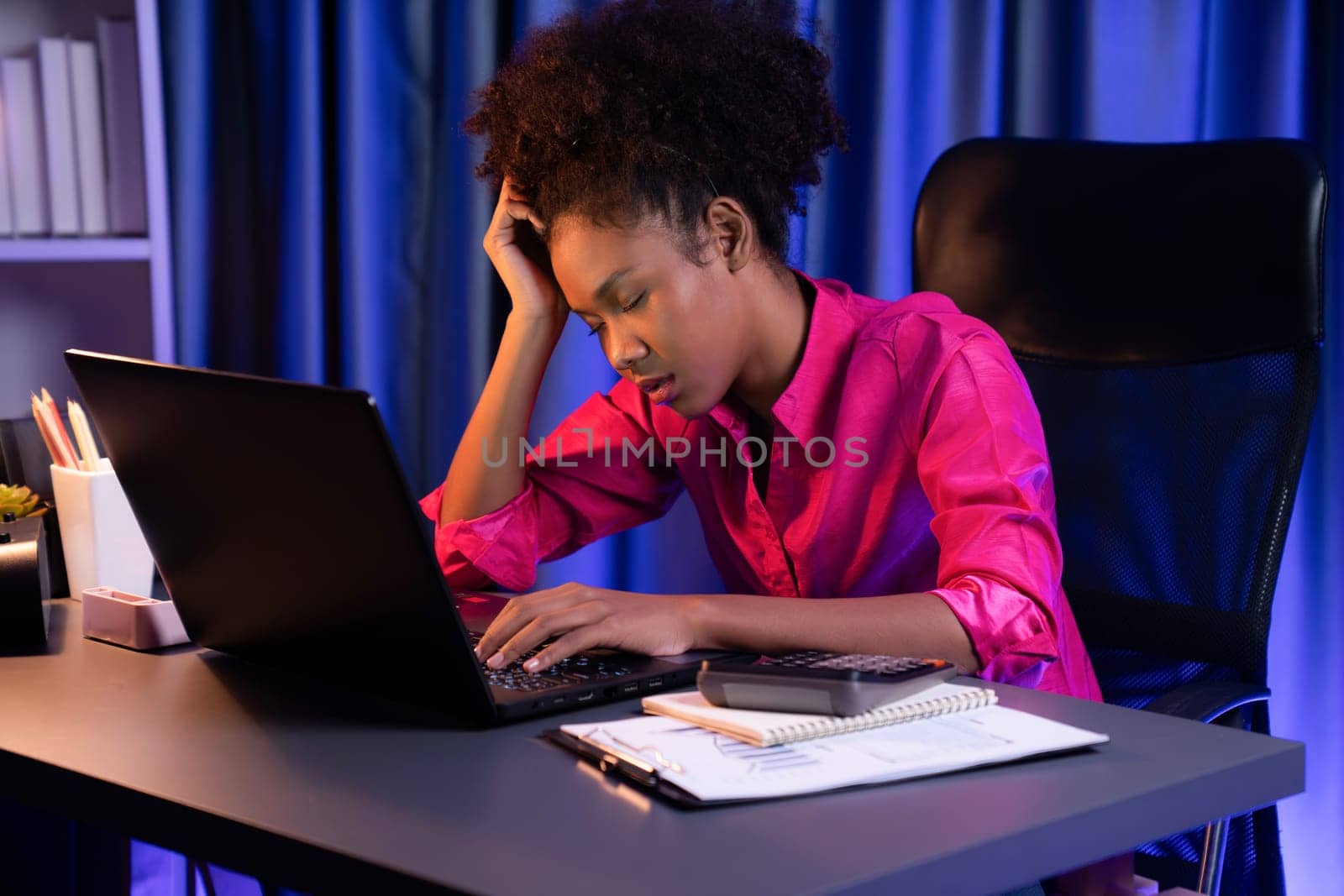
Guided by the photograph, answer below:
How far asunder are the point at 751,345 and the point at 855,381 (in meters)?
0.11

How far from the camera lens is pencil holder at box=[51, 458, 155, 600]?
1.22 metres

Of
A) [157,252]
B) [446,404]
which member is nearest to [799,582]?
[446,404]

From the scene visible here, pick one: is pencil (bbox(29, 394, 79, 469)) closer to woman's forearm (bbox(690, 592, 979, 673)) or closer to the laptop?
the laptop

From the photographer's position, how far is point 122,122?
1779mm

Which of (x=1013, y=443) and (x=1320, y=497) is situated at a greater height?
(x=1013, y=443)

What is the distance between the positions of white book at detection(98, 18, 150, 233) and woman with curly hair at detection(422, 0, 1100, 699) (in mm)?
633

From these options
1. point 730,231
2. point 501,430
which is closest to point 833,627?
point 730,231

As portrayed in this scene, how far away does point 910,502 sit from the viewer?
52.1 inches

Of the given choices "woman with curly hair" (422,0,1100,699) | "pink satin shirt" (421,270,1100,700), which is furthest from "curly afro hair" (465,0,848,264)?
"pink satin shirt" (421,270,1100,700)

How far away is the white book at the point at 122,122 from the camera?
5.81 ft

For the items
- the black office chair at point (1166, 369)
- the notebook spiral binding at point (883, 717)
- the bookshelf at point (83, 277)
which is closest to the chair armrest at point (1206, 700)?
the black office chair at point (1166, 369)

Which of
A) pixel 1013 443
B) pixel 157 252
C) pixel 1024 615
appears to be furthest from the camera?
pixel 157 252

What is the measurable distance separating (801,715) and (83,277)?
4.84ft

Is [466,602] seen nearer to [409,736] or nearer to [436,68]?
[409,736]
